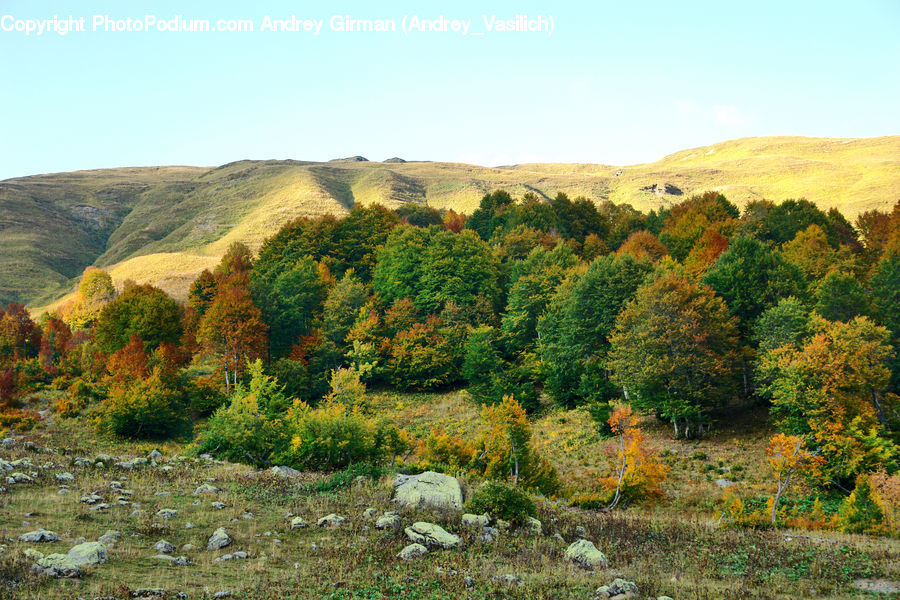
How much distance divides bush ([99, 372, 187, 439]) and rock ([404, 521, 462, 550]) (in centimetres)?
3867

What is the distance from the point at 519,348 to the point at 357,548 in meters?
51.9

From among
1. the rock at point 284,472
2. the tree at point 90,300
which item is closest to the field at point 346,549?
the rock at point 284,472

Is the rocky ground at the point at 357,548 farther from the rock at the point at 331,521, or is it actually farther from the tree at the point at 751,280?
the tree at the point at 751,280

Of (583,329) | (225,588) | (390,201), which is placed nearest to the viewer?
(225,588)

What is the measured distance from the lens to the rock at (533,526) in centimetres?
1888

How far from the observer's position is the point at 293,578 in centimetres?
1323

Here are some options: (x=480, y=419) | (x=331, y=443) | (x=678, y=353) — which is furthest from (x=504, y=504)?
(x=480, y=419)

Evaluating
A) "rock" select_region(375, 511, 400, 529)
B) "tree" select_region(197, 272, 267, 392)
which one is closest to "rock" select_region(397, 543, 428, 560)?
"rock" select_region(375, 511, 400, 529)

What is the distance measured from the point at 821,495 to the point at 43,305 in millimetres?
141645

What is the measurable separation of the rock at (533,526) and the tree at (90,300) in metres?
95.4

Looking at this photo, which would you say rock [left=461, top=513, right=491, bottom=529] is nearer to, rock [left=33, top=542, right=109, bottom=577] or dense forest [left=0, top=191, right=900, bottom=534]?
dense forest [left=0, top=191, right=900, bottom=534]

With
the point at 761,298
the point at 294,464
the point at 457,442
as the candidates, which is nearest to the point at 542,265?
the point at 761,298

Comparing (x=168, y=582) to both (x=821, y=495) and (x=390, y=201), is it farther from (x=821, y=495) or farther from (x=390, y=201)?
(x=390, y=201)

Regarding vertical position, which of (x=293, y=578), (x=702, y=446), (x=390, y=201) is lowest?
(x=702, y=446)
